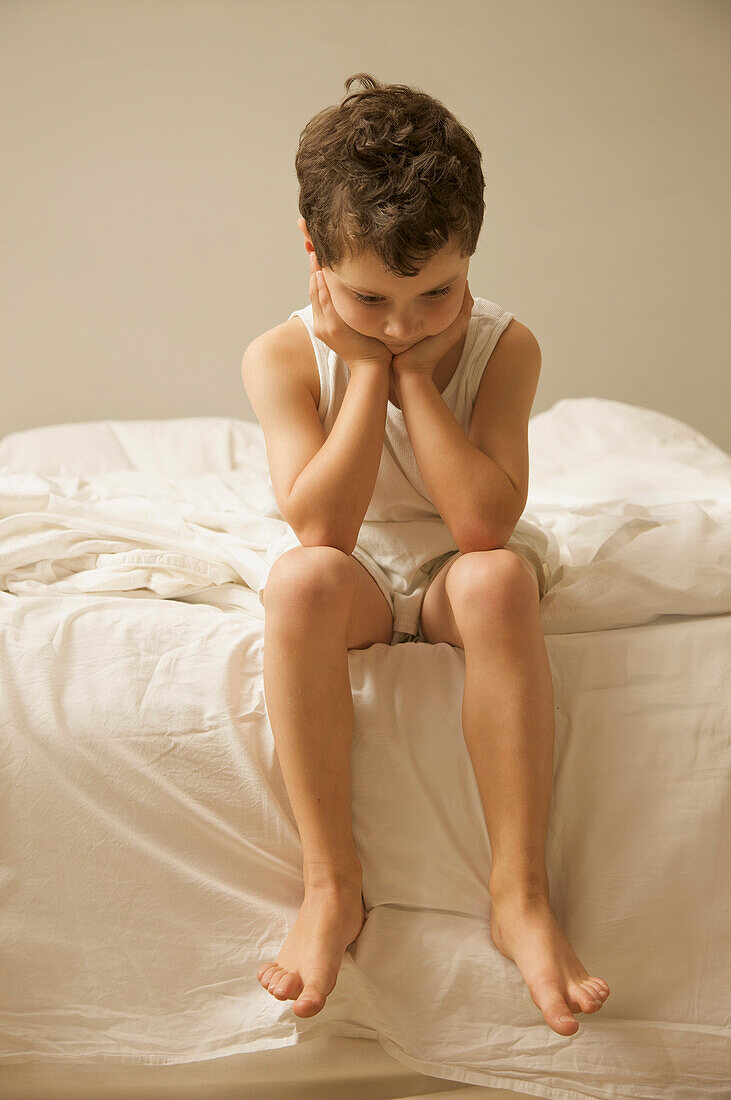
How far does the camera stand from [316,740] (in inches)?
31.3

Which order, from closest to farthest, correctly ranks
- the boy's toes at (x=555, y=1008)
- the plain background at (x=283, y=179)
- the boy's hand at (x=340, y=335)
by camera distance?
the boy's toes at (x=555, y=1008), the boy's hand at (x=340, y=335), the plain background at (x=283, y=179)

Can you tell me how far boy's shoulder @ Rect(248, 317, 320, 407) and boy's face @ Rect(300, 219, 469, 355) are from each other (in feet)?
0.37

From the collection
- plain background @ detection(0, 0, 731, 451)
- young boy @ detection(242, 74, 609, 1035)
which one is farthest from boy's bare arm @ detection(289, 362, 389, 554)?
plain background @ detection(0, 0, 731, 451)

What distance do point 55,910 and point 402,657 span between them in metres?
0.39

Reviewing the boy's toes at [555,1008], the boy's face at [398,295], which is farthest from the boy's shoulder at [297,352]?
the boy's toes at [555,1008]

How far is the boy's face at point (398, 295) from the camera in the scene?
0.80 meters

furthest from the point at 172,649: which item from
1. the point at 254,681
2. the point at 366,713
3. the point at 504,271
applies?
the point at 504,271

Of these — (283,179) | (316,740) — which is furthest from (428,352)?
(283,179)

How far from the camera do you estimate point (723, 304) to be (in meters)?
2.31

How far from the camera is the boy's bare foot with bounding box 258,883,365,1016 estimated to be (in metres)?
0.73

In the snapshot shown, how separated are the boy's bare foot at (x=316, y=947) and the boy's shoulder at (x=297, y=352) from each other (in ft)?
1.68

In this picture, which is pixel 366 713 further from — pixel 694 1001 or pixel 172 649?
pixel 694 1001

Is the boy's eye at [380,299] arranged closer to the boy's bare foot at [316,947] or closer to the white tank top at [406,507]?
the white tank top at [406,507]

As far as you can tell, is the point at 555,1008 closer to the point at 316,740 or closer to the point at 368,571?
the point at 316,740
